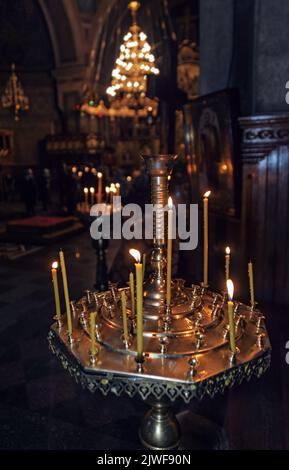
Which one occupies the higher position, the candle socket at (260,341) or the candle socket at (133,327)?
the candle socket at (133,327)

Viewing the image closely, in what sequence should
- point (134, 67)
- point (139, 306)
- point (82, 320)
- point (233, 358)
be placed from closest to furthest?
1. point (139, 306)
2. point (233, 358)
3. point (82, 320)
4. point (134, 67)

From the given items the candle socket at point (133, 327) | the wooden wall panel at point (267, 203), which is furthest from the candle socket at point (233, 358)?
the wooden wall panel at point (267, 203)

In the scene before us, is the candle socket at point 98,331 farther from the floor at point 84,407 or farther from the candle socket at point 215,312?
the floor at point 84,407

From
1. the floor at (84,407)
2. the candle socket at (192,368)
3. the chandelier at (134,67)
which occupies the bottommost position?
the floor at (84,407)

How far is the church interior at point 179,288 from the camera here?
186 centimetres

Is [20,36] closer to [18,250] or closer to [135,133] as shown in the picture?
[135,133]

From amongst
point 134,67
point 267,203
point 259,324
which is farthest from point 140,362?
point 134,67

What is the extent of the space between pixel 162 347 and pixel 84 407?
146 cm

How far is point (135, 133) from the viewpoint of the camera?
62.6 ft

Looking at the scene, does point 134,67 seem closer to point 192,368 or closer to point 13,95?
point 13,95

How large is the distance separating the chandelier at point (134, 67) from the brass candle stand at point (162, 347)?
7.93m

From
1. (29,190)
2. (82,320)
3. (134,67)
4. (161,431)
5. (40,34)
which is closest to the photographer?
(82,320)

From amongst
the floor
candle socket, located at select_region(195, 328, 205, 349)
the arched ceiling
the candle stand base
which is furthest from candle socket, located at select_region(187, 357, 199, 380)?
the arched ceiling

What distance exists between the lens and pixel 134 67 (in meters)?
9.79
